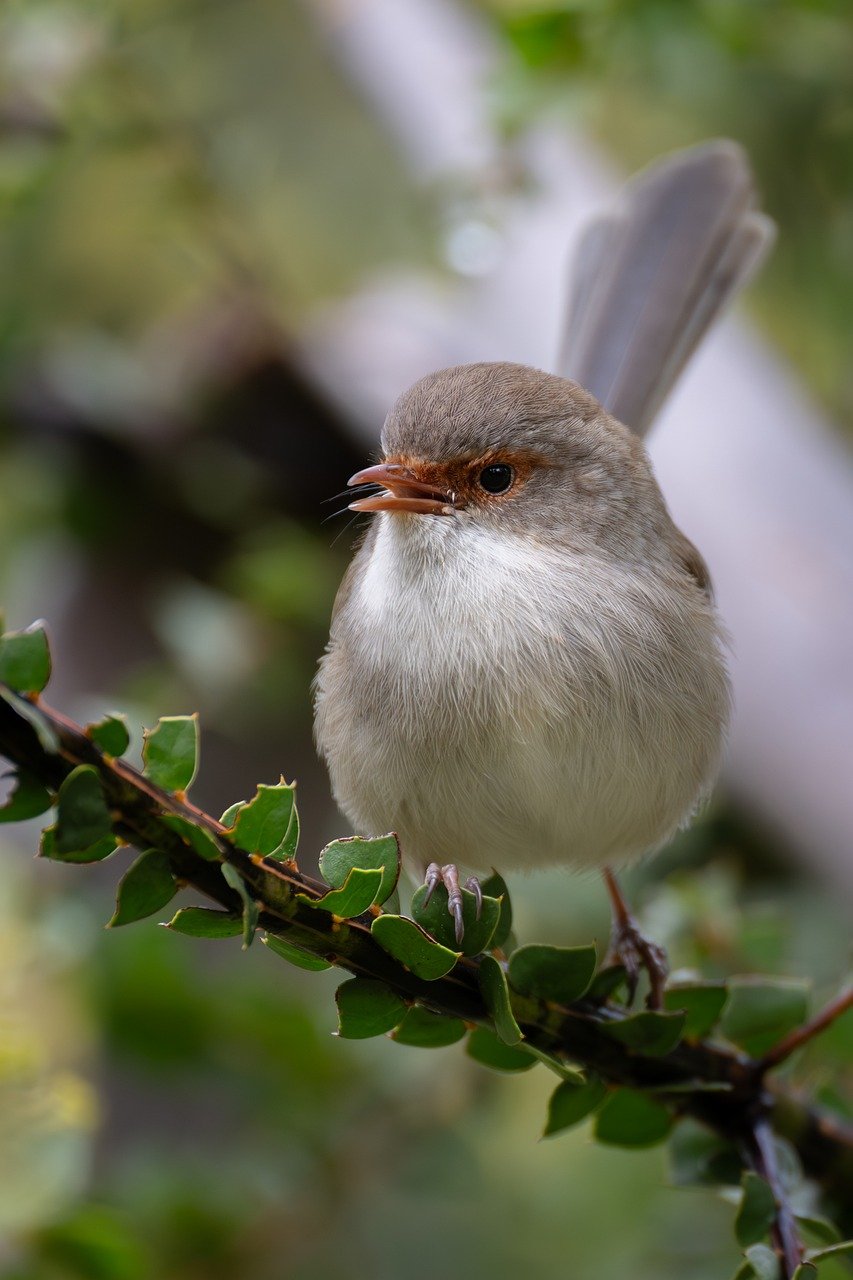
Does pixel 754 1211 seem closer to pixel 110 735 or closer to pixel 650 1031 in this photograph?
pixel 650 1031

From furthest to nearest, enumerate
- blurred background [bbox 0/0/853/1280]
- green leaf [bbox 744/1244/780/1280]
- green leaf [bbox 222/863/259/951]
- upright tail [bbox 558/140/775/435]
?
upright tail [bbox 558/140/775/435] < blurred background [bbox 0/0/853/1280] < green leaf [bbox 744/1244/780/1280] < green leaf [bbox 222/863/259/951]

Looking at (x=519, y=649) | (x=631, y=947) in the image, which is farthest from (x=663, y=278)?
(x=631, y=947)

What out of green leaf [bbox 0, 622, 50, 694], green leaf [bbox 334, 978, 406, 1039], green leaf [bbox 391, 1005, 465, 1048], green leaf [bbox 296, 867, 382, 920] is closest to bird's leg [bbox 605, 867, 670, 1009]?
green leaf [bbox 391, 1005, 465, 1048]

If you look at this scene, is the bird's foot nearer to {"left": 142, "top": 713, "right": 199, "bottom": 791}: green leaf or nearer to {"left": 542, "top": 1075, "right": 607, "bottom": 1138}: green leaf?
{"left": 542, "top": 1075, "right": 607, "bottom": 1138}: green leaf

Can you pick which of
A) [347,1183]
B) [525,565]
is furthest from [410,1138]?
[525,565]

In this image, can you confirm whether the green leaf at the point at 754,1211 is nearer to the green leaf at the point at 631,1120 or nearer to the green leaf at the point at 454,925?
the green leaf at the point at 631,1120
